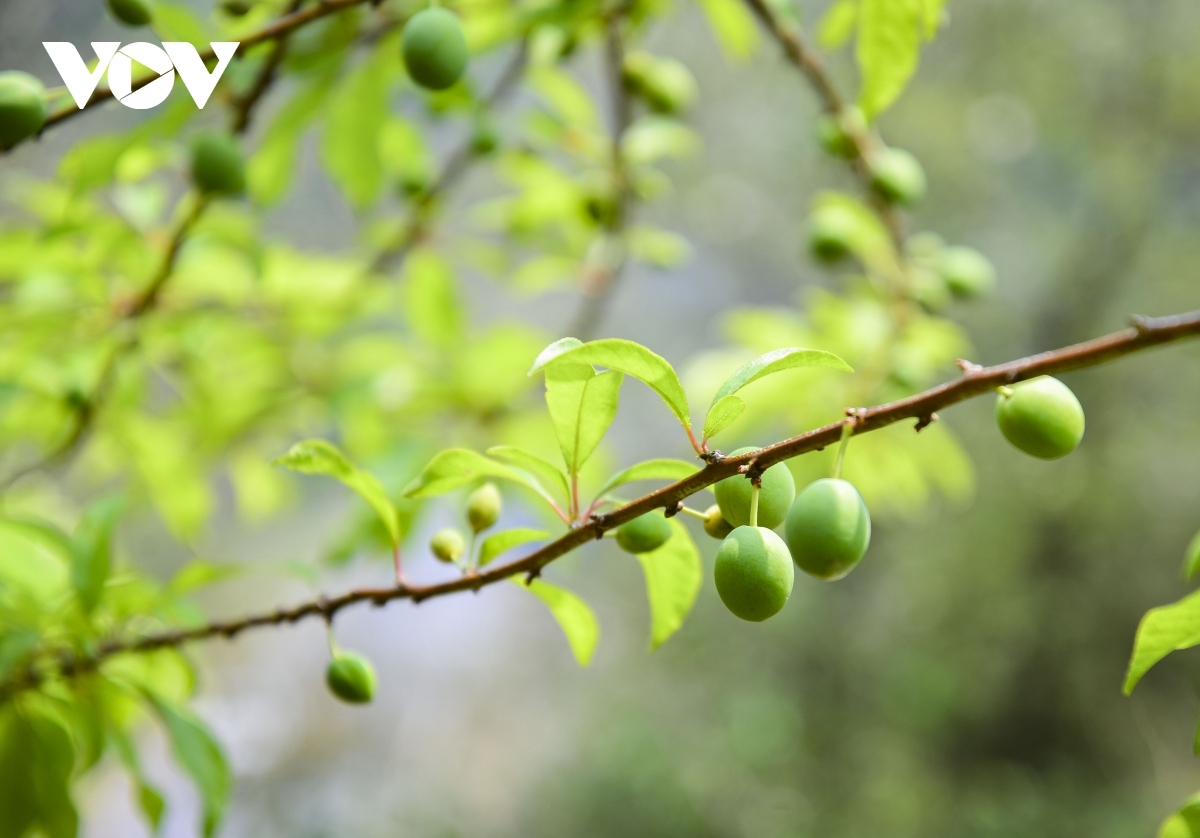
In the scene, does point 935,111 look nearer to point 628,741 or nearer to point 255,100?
point 628,741

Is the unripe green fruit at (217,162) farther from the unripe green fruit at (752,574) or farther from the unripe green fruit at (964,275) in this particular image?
the unripe green fruit at (964,275)

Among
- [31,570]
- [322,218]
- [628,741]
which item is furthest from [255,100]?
[628,741]

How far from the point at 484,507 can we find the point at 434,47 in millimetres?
261

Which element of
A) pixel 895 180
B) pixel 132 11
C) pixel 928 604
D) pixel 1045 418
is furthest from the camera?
pixel 928 604

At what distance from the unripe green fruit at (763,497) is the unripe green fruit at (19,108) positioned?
38cm

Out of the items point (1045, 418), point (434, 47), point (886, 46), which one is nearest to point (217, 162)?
point (434, 47)

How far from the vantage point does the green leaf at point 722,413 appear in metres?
0.33

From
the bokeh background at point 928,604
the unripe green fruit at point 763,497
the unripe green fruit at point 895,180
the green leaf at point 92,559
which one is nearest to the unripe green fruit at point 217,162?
the green leaf at point 92,559

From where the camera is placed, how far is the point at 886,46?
0.49 meters

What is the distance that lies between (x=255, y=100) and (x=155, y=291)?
242mm

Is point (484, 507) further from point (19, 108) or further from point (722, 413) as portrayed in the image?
point (19, 108)

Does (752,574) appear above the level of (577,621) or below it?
above

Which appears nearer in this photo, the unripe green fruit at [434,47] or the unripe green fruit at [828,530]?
the unripe green fruit at [828,530]

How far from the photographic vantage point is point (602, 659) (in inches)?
130
